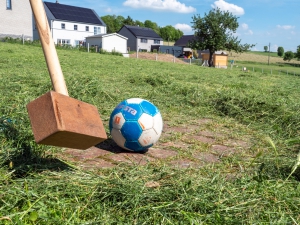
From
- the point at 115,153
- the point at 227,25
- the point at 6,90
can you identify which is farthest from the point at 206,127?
the point at 227,25

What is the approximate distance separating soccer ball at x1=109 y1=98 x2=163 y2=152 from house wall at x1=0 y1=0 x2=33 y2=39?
4120 cm

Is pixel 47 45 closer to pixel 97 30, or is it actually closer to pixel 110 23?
pixel 97 30

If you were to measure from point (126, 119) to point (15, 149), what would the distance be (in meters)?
1.34

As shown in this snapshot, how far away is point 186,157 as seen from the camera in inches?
158

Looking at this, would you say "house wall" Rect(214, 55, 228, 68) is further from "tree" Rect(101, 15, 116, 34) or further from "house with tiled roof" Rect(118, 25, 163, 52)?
"tree" Rect(101, 15, 116, 34)

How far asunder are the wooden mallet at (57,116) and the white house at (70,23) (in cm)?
5999

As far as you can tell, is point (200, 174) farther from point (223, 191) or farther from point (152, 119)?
point (152, 119)

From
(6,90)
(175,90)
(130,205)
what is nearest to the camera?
(130,205)

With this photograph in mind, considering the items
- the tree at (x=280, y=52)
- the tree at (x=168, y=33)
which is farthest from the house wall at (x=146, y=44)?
the tree at (x=280, y=52)

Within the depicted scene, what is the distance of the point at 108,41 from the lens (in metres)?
59.0

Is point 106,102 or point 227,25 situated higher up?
point 227,25

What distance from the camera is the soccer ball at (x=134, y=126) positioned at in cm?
404

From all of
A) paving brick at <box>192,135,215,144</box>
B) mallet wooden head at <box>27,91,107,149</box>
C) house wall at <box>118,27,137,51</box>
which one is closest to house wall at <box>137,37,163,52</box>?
house wall at <box>118,27,137,51</box>

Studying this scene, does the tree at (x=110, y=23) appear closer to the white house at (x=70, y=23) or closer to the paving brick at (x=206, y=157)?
the white house at (x=70, y=23)
